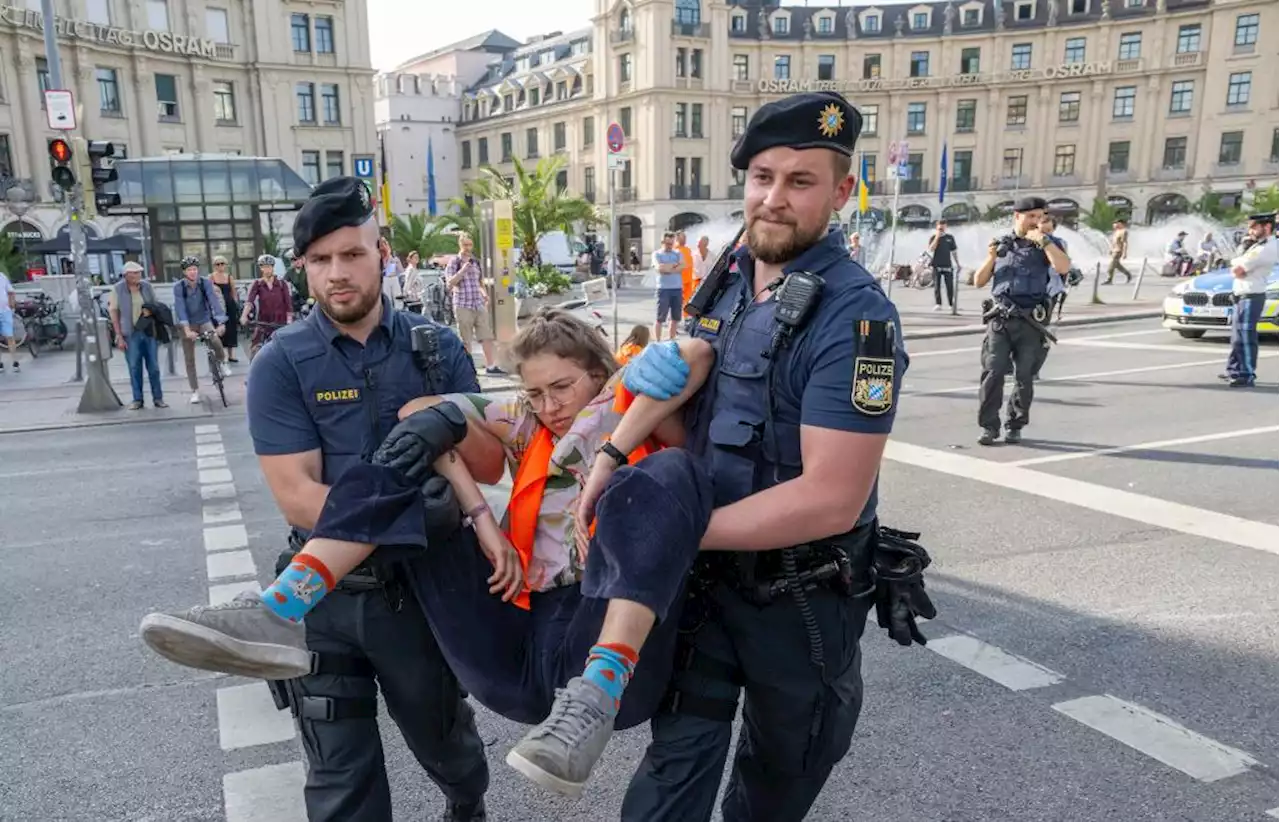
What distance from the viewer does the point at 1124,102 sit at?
5762 cm

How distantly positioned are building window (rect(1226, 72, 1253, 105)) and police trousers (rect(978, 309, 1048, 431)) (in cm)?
5850

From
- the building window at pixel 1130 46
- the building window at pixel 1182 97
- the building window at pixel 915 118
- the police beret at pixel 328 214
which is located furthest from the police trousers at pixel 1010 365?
the building window at pixel 1130 46

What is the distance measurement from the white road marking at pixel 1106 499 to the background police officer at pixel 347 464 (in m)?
5.23

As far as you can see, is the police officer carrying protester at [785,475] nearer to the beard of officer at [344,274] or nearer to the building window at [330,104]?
the beard of officer at [344,274]

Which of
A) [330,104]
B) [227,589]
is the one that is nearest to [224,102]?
[330,104]

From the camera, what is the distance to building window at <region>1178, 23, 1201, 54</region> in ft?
182

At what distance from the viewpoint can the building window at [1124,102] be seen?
57.4 m

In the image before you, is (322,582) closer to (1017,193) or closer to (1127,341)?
(1127,341)

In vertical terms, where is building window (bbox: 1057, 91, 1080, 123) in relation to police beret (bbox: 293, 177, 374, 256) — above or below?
above

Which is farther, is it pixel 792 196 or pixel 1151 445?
pixel 1151 445

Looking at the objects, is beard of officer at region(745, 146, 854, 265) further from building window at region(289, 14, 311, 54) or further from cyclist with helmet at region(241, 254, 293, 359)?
building window at region(289, 14, 311, 54)

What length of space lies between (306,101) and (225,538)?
47.0m

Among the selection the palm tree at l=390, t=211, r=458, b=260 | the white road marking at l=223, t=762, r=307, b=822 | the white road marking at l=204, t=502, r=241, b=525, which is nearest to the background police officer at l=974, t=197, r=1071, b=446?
the white road marking at l=204, t=502, r=241, b=525

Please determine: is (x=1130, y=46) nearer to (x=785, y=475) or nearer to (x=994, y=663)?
(x=994, y=663)
